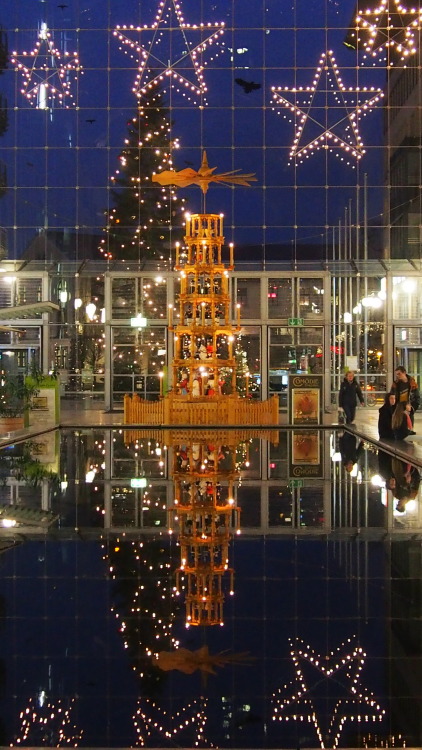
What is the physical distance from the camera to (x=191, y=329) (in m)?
29.7

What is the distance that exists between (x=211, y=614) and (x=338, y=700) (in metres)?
1.87

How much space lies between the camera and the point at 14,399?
30.5m

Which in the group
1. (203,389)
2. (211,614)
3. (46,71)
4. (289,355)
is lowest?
(211,614)

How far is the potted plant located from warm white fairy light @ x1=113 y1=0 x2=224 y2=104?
1419cm

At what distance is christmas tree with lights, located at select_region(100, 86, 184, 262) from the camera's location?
128ft

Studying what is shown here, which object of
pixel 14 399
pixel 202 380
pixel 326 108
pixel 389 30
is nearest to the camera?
pixel 202 380

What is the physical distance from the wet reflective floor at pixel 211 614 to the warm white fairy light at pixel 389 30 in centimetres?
2706

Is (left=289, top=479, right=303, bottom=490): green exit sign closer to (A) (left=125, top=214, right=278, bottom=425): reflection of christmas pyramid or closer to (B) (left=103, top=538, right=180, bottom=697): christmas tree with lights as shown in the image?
(B) (left=103, top=538, right=180, bottom=697): christmas tree with lights

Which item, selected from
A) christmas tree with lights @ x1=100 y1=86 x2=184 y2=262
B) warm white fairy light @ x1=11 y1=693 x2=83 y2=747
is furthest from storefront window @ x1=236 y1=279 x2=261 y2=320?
warm white fairy light @ x1=11 y1=693 x2=83 y2=747

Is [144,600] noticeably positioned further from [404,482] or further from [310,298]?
[310,298]

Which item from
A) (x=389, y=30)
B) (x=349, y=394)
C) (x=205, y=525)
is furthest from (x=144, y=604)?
(x=389, y=30)

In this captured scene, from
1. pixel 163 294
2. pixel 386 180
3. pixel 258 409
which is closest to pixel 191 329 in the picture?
pixel 258 409

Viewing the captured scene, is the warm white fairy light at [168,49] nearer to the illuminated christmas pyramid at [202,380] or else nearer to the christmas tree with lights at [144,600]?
the illuminated christmas pyramid at [202,380]

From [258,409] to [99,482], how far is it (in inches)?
550
